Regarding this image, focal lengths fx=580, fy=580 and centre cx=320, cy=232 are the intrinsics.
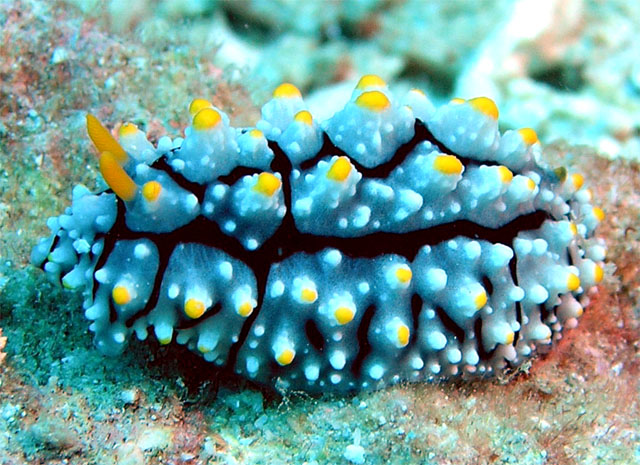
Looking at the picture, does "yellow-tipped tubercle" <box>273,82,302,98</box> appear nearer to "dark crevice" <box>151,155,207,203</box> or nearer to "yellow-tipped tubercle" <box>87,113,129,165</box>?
"dark crevice" <box>151,155,207,203</box>

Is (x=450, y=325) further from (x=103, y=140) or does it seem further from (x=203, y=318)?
(x=103, y=140)

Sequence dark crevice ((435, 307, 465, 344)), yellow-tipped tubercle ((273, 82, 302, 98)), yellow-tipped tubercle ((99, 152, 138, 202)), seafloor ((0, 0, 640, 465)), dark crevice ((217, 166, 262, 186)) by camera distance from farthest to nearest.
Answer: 1. yellow-tipped tubercle ((273, 82, 302, 98))
2. dark crevice ((435, 307, 465, 344))
3. dark crevice ((217, 166, 262, 186))
4. seafloor ((0, 0, 640, 465))
5. yellow-tipped tubercle ((99, 152, 138, 202))

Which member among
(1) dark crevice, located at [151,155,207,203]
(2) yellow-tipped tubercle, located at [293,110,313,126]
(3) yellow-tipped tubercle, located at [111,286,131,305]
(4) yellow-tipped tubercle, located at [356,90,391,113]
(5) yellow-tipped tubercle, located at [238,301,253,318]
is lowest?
(5) yellow-tipped tubercle, located at [238,301,253,318]

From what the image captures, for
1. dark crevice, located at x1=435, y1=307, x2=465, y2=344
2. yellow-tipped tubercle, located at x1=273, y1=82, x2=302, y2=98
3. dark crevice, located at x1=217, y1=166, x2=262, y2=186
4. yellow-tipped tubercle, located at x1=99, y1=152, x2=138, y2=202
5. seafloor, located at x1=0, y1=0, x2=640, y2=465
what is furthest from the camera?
yellow-tipped tubercle, located at x1=273, y1=82, x2=302, y2=98

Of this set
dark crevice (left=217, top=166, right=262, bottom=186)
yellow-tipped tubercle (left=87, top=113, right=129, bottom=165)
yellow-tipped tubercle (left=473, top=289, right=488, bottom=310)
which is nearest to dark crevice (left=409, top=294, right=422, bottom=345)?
yellow-tipped tubercle (left=473, top=289, right=488, bottom=310)

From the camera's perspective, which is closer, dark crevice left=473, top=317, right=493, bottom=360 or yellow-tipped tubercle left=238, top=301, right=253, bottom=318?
yellow-tipped tubercle left=238, top=301, right=253, bottom=318

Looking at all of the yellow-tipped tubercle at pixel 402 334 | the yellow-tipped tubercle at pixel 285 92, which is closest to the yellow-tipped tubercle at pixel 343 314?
the yellow-tipped tubercle at pixel 402 334

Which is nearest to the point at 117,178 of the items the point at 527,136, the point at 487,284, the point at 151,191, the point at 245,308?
the point at 151,191
